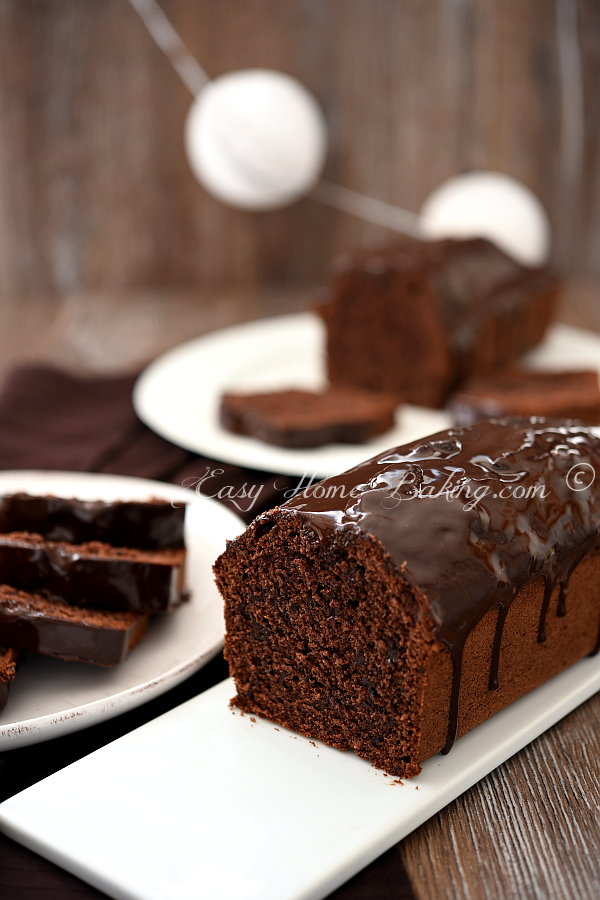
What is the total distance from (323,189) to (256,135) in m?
1.16

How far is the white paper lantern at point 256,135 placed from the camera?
402 cm

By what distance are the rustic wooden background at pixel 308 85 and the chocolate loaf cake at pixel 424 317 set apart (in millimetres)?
1401

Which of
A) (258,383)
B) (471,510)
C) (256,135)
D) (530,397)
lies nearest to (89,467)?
(258,383)

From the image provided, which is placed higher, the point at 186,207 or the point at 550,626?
the point at 186,207

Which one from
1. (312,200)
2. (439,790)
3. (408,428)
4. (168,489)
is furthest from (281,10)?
(439,790)

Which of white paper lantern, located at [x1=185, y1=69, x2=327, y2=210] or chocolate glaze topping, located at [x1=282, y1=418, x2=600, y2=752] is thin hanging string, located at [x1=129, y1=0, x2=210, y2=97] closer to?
white paper lantern, located at [x1=185, y1=69, x2=327, y2=210]

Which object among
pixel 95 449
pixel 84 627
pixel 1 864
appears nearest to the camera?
pixel 1 864

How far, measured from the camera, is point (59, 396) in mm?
3631

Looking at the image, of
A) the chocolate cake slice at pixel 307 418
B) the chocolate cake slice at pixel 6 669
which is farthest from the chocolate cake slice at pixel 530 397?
the chocolate cake slice at pixel 6 669

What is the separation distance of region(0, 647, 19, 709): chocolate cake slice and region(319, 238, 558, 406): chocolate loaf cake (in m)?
Answer: 2.02

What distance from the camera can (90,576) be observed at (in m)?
2.00

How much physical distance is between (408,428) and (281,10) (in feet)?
7.88

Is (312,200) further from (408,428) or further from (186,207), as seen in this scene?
(408,428)

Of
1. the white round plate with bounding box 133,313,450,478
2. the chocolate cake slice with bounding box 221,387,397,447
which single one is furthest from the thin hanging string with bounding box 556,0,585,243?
the chocolate cake slice with bounding box 221,387,397,447
